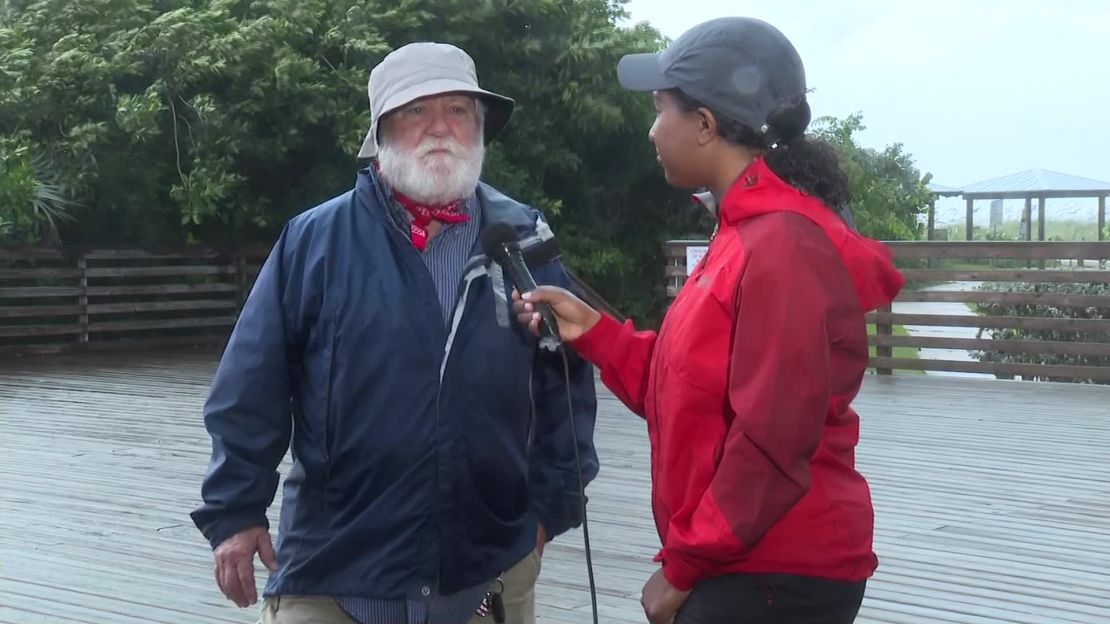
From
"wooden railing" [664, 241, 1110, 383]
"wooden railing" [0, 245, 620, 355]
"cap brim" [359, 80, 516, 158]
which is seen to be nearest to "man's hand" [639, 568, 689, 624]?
"cap brim" [359, 80, 516, 158]

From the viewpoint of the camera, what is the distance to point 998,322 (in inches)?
460

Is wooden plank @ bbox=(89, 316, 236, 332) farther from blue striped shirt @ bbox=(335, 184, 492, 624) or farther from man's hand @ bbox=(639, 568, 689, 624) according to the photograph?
man's hand @ bbox=(639, 568, 689, 624)

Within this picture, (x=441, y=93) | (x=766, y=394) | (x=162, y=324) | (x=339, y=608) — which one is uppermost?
(x=441, y=93)

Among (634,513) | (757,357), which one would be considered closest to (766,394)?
(757,357)

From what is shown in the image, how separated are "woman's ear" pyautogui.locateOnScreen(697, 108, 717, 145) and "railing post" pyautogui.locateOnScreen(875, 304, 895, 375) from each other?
10.2m

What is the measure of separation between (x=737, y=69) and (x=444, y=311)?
Result: 0.70 meters

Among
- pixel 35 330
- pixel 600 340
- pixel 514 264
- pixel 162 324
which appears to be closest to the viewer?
pixel 600 340

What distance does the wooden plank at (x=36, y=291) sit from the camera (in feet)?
49.7

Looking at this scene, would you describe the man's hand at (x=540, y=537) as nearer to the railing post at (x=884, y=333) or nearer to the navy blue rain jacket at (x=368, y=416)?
the navy blue rain jacket at (x=368, y=416)

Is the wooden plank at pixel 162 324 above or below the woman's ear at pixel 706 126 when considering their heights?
below

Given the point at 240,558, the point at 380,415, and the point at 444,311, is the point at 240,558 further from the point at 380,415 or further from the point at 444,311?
the point at 444,311

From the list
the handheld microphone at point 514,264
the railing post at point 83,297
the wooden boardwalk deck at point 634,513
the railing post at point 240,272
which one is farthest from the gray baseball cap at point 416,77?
the railing post at point 240,272

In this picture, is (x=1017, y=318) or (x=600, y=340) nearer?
(x=600, y=340)

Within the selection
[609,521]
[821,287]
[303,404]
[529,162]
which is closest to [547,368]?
[303,404]
